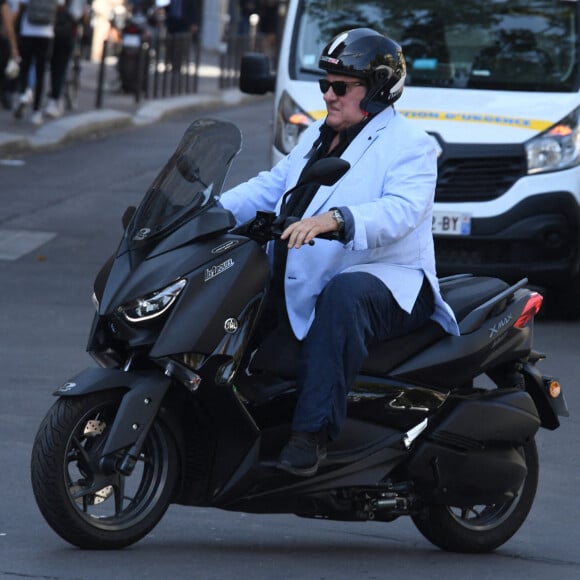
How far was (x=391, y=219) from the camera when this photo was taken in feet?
17.6

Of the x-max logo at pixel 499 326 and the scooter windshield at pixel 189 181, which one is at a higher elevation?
the scooter windshield at pixel 189 181

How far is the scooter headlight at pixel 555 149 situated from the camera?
417 inches

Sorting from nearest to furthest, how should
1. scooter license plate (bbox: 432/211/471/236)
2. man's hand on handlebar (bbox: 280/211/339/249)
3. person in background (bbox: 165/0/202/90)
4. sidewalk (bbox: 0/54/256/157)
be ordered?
1. man's hand on handlebar (bbox: 280/211/339/249)
2. scooter license plate (bbox: 432/211/471/236)
3. sidewalk (bbox: 0/54/256/157)
4. person in background (bbox: 165/0/202/90)

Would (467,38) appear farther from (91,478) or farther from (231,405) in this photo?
(91,478)

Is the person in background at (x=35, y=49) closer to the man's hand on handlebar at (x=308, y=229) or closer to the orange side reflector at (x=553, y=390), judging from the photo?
the orange side reflector at (x=553, y=390)

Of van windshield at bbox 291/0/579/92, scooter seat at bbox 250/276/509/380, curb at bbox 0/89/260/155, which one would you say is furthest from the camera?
curb at bbox 0/89/260/155

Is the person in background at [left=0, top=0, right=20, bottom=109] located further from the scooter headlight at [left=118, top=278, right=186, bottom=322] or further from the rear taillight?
the scooter headlight at [left=118, top=278, right=186, bottom=322]

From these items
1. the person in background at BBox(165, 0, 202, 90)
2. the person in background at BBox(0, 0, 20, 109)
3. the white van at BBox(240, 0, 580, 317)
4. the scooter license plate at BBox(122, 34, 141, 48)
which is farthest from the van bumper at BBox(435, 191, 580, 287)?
the person in background at BBox(165, 0, 202, 90)

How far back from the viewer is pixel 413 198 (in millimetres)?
5449

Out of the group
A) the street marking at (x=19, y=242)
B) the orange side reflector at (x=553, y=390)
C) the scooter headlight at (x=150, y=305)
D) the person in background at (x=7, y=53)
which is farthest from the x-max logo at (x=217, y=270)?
the person in background at (x=7, y=53)

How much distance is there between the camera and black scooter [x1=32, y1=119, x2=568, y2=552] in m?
5.26

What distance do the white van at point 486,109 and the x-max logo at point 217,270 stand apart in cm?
529

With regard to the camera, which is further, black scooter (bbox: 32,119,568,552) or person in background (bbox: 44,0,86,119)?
person in background (bbox: 44,0,86,119)

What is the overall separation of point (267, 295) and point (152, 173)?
43.3ft
